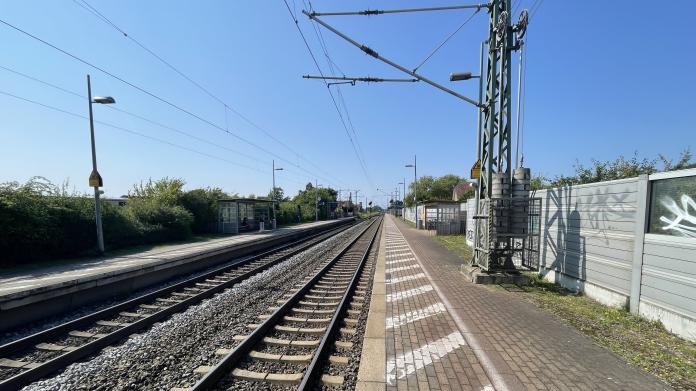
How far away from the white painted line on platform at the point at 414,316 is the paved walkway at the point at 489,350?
0.02m

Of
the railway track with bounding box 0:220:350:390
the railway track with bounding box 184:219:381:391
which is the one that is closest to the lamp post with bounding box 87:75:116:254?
the railway track with bounding box 0:220:350:390

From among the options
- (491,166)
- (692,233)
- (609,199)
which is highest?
(491,166)

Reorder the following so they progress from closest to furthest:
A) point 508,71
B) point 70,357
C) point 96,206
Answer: point 70,357
point 508,71
point 96,206

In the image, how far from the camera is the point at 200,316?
645 centimetres

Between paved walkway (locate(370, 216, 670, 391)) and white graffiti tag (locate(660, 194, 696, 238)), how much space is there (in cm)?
236

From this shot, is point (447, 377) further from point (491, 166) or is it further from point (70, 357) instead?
point (491, 166)

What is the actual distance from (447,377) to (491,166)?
21.8 feet

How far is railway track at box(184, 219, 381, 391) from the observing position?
390 cm

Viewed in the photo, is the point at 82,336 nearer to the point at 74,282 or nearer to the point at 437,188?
the point at 74,282

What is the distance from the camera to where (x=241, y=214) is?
30.5 meters

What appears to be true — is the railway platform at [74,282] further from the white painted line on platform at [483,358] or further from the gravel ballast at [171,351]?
the white painted line on platform at [483,358]

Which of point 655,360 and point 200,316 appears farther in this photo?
point 200,316

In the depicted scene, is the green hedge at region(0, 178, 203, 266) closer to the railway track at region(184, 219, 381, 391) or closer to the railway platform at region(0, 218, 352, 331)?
the railway platform at region(0, 218, 352, 331)

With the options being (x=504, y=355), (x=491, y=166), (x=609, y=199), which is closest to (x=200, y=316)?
(x=504, y=355)
